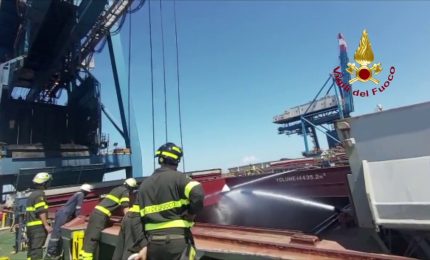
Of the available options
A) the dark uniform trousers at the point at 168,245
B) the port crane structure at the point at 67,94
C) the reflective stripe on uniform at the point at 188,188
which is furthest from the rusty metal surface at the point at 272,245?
the port crane structure at the point at 67,94

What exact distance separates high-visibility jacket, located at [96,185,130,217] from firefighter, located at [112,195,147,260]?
0.66 metres

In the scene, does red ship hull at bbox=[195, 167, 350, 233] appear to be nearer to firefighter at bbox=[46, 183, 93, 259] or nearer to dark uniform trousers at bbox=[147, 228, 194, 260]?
firefighter at bbox=[46, 183, 93, 259]

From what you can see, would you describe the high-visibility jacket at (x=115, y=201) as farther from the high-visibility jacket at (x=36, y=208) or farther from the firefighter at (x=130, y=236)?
the high-visibility jacket at (x=36, y=208)

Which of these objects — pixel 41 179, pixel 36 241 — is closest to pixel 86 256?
pixel 36 241

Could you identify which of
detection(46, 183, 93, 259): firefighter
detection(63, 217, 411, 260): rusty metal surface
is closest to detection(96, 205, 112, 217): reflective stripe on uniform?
detection(46, 183, 93, 259): firefighter

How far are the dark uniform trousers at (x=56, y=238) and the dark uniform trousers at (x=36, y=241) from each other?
1.17ft

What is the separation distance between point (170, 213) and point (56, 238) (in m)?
2.74

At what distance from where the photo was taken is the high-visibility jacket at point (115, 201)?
140 inches

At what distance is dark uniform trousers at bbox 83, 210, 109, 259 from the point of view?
3.30 meters

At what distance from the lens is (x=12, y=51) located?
15250mm

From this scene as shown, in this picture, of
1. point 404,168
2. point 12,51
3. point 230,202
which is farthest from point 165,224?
point 12,51

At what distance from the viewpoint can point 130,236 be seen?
9.33ft

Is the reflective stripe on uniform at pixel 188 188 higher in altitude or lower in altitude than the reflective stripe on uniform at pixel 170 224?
higher

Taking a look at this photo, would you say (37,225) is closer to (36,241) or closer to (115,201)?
(36,241)
